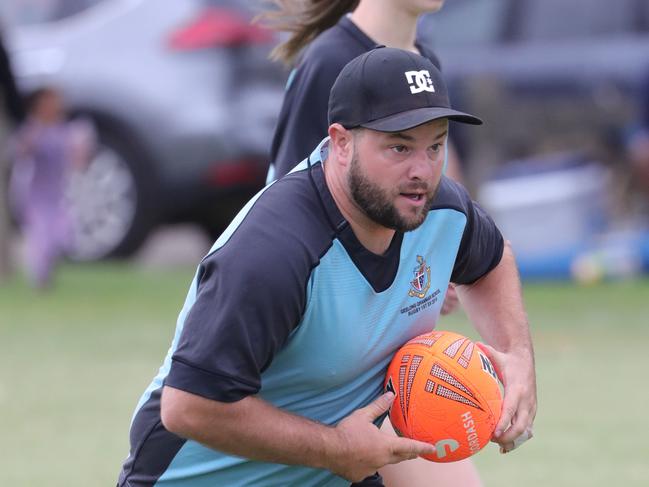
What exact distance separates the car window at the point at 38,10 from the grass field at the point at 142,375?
2111mm

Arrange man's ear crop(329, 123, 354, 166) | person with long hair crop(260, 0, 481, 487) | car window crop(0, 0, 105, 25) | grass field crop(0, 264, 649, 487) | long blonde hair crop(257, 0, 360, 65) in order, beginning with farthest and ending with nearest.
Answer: car window crop(0, 0, 105, 25)
grass field crop(0, 264, 649, 487)
long blonde hair crop(257, 0, 360, 65)
person with long hair crop(260, 0, 481, 487)
man's ear crop(329, 123, 354, 166)

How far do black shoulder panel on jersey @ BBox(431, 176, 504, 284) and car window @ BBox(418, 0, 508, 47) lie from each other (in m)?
7.60

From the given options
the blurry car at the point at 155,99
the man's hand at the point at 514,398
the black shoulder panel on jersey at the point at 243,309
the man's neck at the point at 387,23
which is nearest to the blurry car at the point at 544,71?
the blurry car at the point at 155,99

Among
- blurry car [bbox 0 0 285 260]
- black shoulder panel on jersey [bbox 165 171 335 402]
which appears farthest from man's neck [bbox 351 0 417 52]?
blurry car [bbox 0 0 285 260]

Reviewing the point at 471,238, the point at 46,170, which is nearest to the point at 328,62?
the point at 471,238

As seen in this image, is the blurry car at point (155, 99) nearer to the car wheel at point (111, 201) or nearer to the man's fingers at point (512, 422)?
the car wheel at point (111, 201)

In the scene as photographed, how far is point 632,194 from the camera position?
1213 cm

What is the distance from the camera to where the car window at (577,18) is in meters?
11.9

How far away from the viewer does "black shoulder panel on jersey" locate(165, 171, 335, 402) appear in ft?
11.6

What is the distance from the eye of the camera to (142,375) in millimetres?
8648

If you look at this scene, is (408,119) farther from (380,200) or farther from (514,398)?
(514,398)

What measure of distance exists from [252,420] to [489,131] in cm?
865

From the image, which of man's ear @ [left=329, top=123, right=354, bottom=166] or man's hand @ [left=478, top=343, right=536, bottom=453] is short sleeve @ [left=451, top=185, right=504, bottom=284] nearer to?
man's hand @ [left=478, top=343, right=536, bottom=453]

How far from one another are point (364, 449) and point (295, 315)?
368mm
